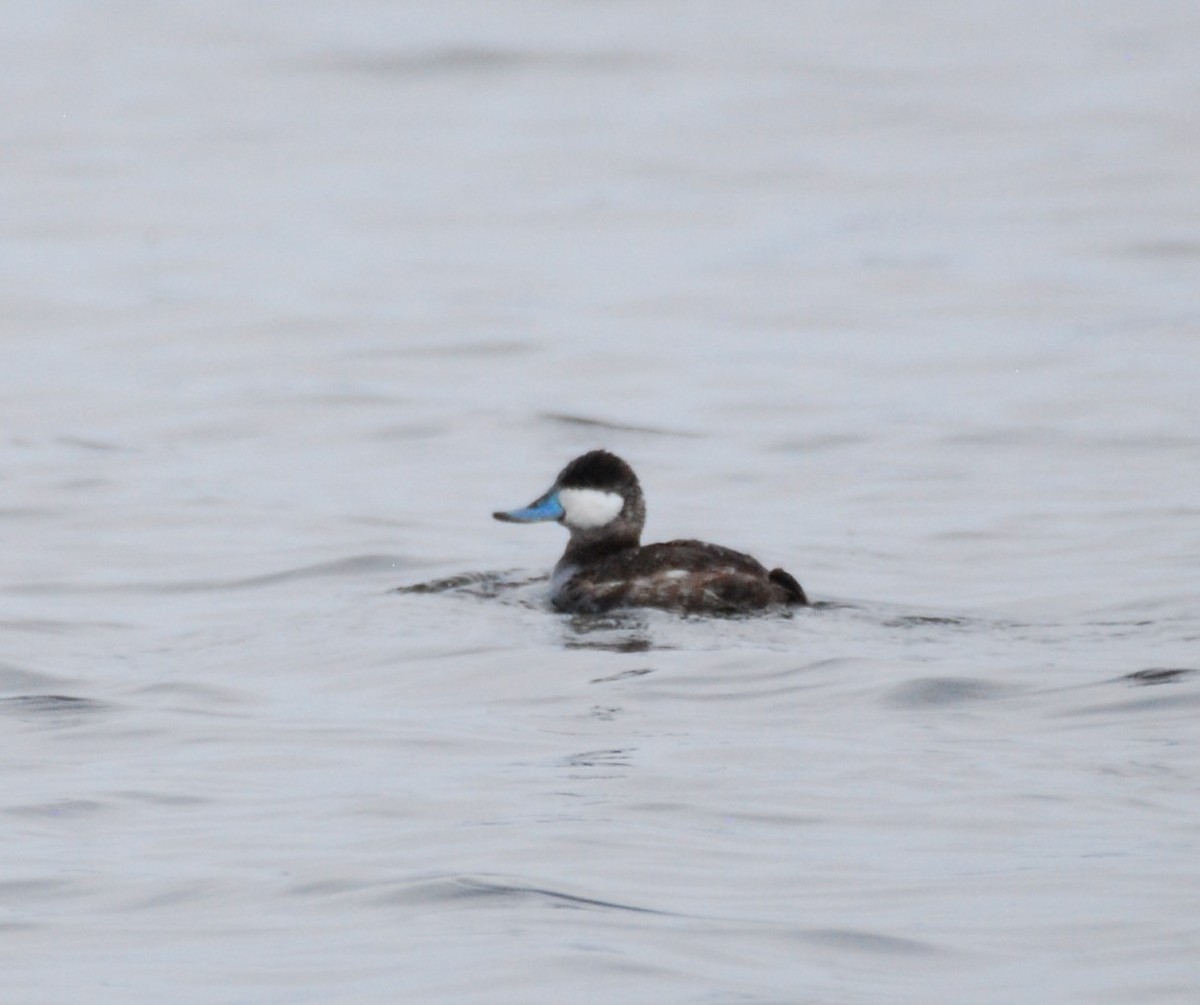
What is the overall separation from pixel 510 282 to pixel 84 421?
548 cm

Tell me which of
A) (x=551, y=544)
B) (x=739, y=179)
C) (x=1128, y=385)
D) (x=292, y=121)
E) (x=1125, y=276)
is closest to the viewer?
(x=551, y=544)

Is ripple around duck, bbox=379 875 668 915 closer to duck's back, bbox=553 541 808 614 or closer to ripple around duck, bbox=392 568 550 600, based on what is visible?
duck's back, bbox=553 541 808 614

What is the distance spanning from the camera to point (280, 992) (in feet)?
16.8

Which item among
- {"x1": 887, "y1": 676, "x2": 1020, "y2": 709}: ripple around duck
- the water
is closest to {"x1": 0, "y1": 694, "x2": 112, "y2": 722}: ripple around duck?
the water

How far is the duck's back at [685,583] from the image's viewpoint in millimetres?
9430

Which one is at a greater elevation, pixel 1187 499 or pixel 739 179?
pixel 739 179

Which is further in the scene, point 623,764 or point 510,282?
Result: point 510,282

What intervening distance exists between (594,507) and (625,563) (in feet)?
2.19

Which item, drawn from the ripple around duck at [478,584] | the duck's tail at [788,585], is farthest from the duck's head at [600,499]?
the duck's tail at [788,585]

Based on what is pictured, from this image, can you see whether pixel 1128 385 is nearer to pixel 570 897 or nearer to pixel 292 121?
pixel 570 897

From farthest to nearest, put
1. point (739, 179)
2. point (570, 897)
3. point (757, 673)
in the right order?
1. point (739, 179)
2. point (757, 673)
3. point (570, 897)

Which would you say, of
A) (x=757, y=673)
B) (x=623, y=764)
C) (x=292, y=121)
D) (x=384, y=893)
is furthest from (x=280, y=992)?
(x=292, y=121)

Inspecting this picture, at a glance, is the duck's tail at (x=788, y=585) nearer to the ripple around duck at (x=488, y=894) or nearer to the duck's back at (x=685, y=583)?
the duck's back at (x=685, y=583)

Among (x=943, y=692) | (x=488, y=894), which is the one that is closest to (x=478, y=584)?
(x=943, y=692)
